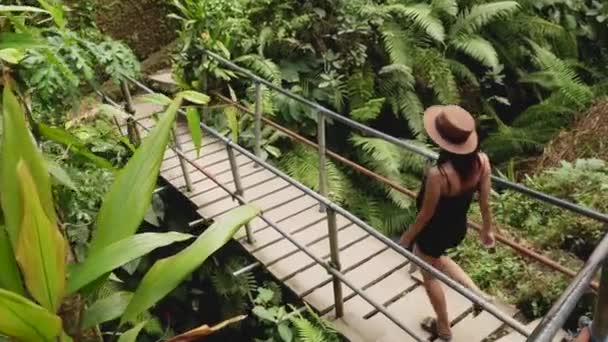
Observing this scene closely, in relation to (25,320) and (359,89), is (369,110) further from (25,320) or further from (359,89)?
(25,320)

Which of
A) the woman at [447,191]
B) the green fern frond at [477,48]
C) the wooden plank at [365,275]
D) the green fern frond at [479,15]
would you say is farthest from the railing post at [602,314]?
the green fern frond at [479,15]

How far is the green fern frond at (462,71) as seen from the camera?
19.1 ft

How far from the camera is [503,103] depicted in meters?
6.43

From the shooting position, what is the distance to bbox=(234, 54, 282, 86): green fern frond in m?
5.07

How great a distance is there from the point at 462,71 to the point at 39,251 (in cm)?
Result: 538

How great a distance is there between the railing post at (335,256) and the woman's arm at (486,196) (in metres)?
0.70

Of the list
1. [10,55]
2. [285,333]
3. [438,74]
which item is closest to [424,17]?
[438,74]

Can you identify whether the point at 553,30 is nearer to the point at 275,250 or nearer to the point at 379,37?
the point at 379,37

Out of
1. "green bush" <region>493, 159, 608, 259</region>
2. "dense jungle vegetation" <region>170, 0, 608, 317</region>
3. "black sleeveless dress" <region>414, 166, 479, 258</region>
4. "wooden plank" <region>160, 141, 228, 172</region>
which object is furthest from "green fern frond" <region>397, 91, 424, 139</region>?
"black sleeveless dress" <region>414, 166, 479, 258</region>

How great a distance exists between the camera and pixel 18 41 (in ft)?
5.46

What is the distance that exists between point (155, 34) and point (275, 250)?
3528mm

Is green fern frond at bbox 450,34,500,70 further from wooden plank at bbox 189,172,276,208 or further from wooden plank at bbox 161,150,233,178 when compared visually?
wooden plank at bbox 161,150,233,178

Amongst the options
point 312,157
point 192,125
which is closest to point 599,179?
point 312,157

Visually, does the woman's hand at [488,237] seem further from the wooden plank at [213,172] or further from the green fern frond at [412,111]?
the green fern frond at [412,111]
